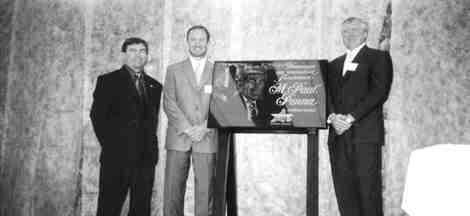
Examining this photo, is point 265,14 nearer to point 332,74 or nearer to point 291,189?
point 332,74

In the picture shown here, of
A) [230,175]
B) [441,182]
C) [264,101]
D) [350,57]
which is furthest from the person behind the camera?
[350,57]

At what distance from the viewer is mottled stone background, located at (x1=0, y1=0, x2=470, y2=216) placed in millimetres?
3590

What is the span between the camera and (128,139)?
12.8ft

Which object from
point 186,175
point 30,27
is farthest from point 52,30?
point 186,175

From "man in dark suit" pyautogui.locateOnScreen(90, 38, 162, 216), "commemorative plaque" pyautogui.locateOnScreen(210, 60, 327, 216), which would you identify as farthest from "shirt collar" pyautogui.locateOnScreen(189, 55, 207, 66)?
"commemorative plaque" pyautogui.locateOnScreen(210, 60, 327, 216)

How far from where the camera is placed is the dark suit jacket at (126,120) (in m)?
3.91

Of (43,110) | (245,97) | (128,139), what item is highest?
(245,97)

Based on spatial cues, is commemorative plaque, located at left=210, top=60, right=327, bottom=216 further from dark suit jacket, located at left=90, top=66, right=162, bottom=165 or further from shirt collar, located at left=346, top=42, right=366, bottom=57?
dark suit jacket, located at left=90, top=66, right=162, bottom=165

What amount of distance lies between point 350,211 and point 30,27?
12.1 ft

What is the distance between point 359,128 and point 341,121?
7.1 inches

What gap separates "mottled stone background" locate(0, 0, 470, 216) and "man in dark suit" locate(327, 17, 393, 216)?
44cm

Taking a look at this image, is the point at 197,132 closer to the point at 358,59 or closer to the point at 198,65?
the point at 198,65

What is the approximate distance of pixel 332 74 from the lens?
11.3 feet

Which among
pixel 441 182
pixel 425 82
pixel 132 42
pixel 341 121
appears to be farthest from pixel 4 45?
pixel 441 182
